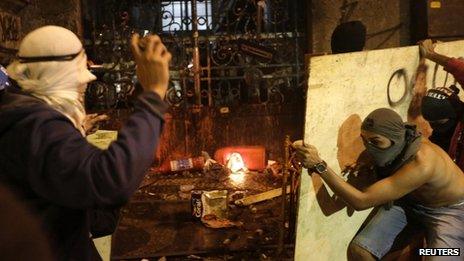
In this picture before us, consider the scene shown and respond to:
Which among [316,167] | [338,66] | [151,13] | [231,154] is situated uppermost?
[151,13]

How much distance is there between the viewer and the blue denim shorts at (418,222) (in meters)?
3.47

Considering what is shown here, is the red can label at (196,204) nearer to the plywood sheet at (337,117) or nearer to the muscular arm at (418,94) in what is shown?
the plywood sheet at (337,117)

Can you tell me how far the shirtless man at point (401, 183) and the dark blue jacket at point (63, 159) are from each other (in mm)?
1892

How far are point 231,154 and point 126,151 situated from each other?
5871 millimetres

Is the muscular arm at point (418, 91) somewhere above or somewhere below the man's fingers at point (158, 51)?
below

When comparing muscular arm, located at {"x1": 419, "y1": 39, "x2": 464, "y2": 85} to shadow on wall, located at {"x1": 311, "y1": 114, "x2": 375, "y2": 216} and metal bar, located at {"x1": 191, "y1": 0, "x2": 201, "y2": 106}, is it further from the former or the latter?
metal bar, located at {"x1": 191, "y1": 0, "x2": 201, "y2": 106}

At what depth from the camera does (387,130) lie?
10.9 ft

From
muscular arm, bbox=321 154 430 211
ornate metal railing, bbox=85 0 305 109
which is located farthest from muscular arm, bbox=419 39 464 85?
ornate metal railing, bbox=85 0 305 109

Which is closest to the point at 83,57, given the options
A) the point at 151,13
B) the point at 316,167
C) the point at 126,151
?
the point at 126,151

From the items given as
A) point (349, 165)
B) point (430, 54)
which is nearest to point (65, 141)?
point (349, 165)

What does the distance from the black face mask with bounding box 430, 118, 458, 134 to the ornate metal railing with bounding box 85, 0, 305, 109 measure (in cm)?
351

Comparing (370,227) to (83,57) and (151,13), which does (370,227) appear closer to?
(83,57)

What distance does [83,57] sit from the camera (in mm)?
1897

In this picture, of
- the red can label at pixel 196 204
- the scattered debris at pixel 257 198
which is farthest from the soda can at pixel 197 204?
the scattered debris at pixel 257 198
